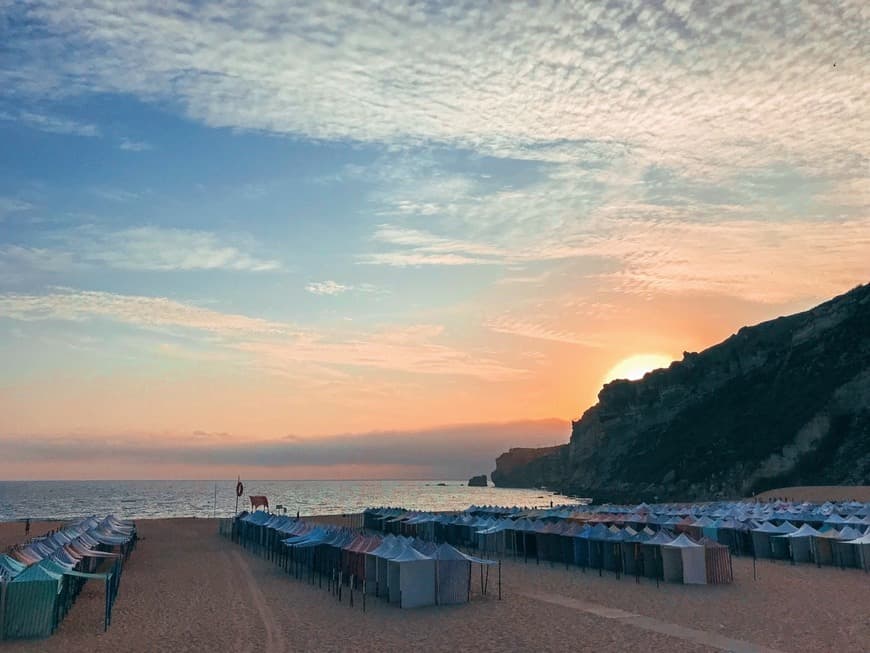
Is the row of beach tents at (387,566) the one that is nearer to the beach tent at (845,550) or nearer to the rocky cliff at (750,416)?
the beach tent at (845,550)

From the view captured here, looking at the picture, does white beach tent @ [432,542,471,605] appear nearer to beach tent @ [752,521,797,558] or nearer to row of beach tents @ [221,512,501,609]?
row of beach tents @ [221,512,501,609]

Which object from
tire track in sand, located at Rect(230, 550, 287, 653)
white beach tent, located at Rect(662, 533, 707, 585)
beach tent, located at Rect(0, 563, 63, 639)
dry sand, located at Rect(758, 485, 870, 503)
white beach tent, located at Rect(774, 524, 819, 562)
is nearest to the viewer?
tire track in sand, located at Rect(230, 550, 287, 653)

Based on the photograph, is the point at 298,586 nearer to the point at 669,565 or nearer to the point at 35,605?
the point at 35,605

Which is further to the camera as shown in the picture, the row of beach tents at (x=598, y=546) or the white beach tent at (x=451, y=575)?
the row of beach tents at (x=598, y=546)

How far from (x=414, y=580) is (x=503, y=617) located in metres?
3.47

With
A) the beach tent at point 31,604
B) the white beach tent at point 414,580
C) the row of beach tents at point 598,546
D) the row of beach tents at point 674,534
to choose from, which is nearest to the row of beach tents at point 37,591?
the beach tent at point 31,604

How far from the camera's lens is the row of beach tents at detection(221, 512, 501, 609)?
2386 cm

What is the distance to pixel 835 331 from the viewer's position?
9856cm

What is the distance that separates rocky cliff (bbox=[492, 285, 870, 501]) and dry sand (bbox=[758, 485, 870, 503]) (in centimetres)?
702

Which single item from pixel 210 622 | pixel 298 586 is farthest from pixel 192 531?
pixel 210 622

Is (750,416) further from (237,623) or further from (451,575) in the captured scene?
(237,623)

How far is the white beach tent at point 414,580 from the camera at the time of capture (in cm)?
2366

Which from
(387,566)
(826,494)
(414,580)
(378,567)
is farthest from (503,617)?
(826,494)

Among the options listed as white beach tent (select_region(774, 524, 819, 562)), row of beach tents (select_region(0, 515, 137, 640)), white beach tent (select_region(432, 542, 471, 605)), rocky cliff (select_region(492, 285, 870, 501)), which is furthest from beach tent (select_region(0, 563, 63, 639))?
rocky cliff (select_region(492, 285, 870, 501))
